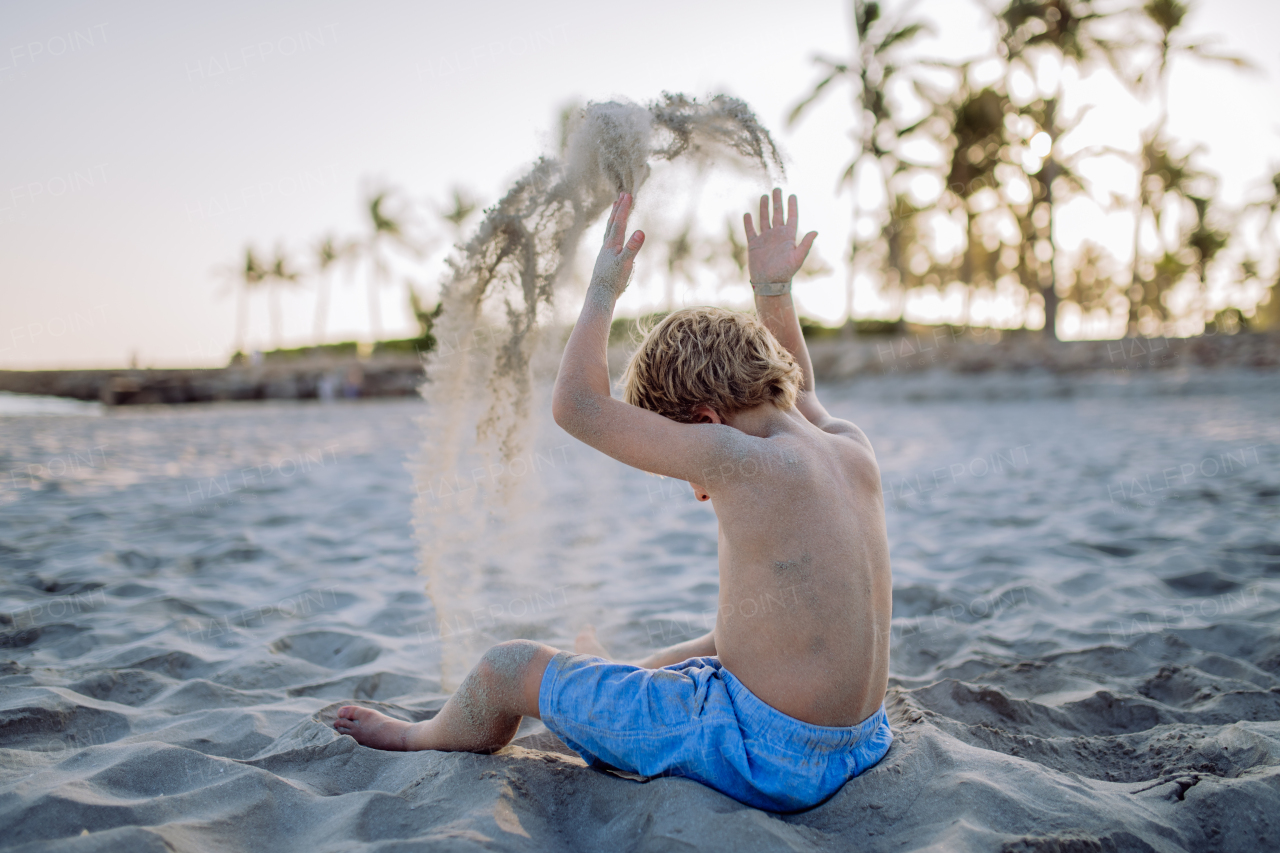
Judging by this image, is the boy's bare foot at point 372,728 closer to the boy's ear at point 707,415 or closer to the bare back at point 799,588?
the bare back at point 799,588

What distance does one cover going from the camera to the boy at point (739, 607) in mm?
1746

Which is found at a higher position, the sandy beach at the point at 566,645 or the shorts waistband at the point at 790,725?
the shorts waistband at the point at 790,725

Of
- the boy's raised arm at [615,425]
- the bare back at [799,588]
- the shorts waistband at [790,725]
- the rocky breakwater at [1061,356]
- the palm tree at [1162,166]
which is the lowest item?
the shorts waistband at [790,725]

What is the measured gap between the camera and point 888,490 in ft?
20.8

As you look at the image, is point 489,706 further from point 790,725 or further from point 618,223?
point 618,223

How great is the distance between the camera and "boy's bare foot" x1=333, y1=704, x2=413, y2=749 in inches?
81.7

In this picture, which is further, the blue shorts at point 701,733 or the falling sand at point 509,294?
the falling sand at point 509,294

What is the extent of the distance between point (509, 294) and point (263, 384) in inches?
1130

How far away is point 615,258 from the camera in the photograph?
2072 mm

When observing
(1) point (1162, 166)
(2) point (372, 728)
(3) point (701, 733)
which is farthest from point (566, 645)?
(1) point (1162, 166)

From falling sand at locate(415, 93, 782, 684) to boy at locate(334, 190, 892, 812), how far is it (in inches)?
31.8

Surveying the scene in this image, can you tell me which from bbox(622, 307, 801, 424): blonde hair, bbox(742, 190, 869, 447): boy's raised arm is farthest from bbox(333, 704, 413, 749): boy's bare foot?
bbox(742, 190, 869, 447): boy's raised arm

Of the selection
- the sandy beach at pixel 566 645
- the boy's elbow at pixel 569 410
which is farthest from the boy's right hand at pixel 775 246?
the sandy beach at pixel 566 645

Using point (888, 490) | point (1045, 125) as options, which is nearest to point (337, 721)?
point (888, 490)
